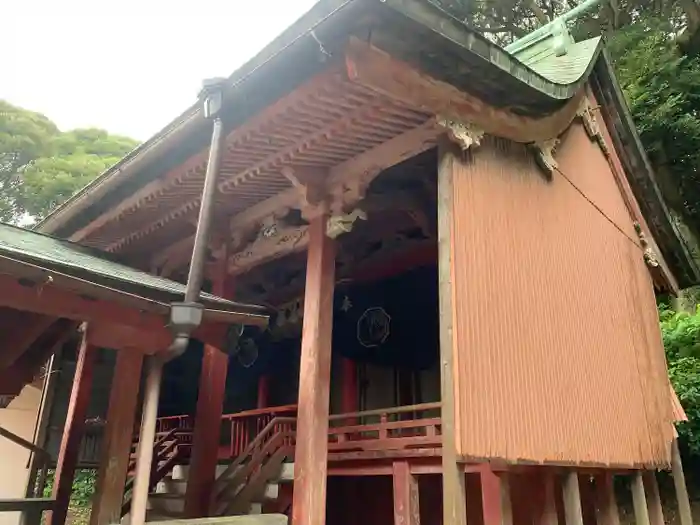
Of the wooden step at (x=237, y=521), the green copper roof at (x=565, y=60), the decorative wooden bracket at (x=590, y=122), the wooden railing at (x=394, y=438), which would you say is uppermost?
the green copper roof at (x=565, y=60)

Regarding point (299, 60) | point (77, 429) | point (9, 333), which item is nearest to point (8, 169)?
point (77, 429)

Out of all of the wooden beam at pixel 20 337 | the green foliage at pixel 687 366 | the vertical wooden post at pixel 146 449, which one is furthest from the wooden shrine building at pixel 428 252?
the green foliage at pixel 687 366

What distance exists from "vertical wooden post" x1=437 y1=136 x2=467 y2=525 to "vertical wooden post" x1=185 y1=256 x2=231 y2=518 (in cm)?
334

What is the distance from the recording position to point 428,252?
28.5 feet

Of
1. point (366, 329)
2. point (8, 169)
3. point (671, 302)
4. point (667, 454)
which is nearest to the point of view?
point (667, 454)

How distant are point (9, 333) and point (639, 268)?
8.18 metres

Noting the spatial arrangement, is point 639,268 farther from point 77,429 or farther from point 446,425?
point 77,429

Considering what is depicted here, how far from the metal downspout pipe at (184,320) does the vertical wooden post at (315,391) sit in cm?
130

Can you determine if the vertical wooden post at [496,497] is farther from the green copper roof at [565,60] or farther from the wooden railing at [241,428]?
the wooden railing at [241,428]

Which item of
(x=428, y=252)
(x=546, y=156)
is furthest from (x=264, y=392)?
(x=546, y=156)

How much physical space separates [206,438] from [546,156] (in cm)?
512

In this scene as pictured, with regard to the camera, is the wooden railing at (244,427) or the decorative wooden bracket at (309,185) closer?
the decorative wooden bracket at (309,185)

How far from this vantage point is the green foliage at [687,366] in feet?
37.0

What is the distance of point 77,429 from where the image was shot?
770cm
